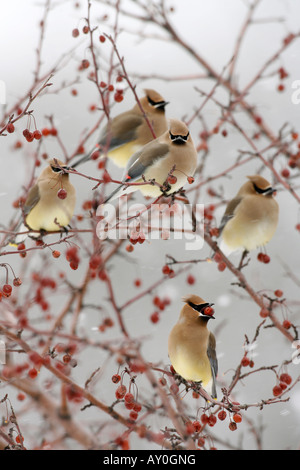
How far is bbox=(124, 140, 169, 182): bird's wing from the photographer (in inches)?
74.4

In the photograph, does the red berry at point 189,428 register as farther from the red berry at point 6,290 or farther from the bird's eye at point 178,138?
the bird's eye at point 178,138

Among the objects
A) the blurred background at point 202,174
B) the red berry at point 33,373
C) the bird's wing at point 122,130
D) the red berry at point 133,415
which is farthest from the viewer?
the blurred background at point 202,174

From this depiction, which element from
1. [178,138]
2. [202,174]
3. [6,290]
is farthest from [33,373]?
[202,174]

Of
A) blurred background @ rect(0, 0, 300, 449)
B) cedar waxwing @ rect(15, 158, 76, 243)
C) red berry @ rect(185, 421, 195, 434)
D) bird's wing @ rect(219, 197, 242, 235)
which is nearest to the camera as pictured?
red berry @ rect(185, 421, 195, 434)

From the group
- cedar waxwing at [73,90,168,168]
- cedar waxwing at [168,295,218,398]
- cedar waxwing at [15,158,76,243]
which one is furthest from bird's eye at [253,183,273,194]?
cedar waxwing at [15,158,76,243]

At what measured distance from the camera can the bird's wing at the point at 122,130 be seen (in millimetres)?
2296

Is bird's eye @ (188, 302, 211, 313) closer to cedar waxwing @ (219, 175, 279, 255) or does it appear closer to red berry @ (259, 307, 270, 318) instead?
red berry @ (259, 307, 270, 318)

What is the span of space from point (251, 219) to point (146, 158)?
0.67 metres

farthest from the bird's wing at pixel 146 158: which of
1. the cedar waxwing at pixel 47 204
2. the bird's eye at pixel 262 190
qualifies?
the bird's eye at pixel 262 190

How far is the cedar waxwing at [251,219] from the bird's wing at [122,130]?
0.54 meters

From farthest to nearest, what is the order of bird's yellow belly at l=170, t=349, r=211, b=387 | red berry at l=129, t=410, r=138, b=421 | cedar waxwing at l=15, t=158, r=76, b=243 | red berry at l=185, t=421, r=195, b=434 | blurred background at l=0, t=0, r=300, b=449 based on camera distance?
blurred background at l=0, t=0, r=300, b=449, cedar waxwing at l=15, t=158, r=76, b=243, bird's yellow belly at l=170, t=349, r=211, b=387, red berry at l=129, t=410, r=138, b=421, red berry at l=185, t=421, r=195, b=434
